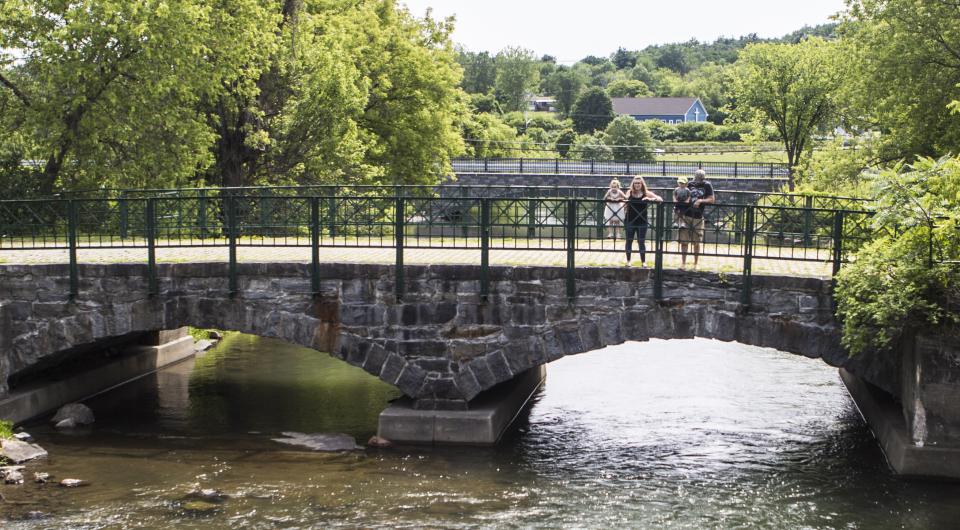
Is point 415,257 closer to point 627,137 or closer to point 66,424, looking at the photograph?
point 66,424

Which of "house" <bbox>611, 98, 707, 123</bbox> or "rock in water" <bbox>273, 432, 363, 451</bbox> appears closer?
"rock in water" <bbox>273, 432, 363, 451</bbox>

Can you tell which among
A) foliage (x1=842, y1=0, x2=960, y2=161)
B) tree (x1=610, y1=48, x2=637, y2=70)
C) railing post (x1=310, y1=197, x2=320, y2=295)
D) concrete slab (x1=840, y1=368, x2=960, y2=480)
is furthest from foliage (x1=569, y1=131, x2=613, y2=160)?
tree (x1=610, y1=48, x2=637, y2=70)

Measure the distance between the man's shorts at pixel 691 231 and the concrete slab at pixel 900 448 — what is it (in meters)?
3.71

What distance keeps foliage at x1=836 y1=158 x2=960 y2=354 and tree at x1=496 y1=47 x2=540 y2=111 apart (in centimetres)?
10939

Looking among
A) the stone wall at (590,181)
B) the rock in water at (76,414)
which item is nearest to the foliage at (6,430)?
the rock in water at (76,414)

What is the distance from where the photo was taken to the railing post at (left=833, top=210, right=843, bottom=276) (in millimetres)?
15375

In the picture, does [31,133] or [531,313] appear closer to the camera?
[531,313]

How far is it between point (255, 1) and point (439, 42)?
44.4 ft

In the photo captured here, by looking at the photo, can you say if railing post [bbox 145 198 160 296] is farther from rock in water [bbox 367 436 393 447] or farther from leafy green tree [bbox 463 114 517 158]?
leafy green tree [bbox 463 114 517 158]

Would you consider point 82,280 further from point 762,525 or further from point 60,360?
point 762,525

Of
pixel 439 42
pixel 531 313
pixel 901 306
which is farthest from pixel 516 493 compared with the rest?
pixel 439 42

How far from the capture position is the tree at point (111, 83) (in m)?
24.7

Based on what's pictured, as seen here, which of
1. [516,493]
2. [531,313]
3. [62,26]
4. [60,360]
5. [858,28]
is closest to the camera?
[516,493]

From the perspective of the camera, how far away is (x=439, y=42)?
135 feet
